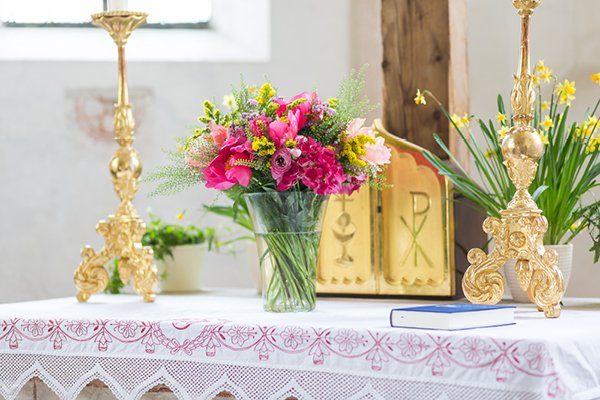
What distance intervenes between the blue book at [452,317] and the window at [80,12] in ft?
8.74

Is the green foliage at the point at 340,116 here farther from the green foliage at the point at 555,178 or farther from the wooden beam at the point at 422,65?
the wooden beam at the point at 422,65

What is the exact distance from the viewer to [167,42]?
14.1 feet

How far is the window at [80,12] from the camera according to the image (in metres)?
4.34

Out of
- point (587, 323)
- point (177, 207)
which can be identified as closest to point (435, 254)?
point (587, 323)

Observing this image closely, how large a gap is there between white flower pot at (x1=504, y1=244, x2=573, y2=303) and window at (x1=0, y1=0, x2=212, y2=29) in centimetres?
215

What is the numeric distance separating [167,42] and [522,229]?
2.41 metres

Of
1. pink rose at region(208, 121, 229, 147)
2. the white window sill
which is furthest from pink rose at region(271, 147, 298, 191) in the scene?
the white window sill

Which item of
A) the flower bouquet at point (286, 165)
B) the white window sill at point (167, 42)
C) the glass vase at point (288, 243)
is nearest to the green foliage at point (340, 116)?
the flower bouquet at point (286, 165)

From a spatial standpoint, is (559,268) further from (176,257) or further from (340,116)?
(176,257)

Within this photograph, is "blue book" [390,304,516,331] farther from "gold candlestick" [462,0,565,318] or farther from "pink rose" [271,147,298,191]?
"pink rose" [271,147,298,191]

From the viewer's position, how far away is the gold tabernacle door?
268cm

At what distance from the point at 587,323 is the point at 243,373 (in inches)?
25.1

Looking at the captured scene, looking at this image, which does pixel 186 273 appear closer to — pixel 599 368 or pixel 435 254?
pixel 435 254

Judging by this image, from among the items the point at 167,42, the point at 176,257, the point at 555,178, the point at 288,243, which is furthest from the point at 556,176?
the point at 167,42
